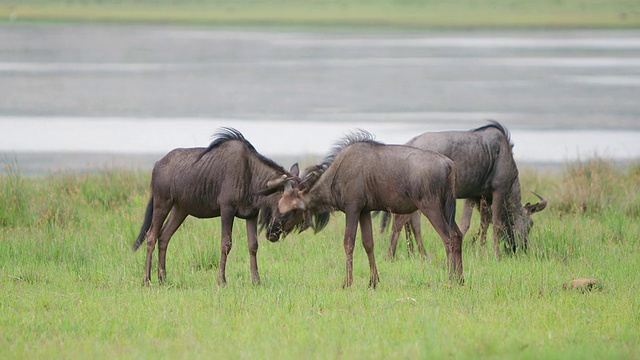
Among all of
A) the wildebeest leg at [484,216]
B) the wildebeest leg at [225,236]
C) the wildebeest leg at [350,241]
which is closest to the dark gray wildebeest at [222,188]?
the wildebeest leg at [225,236]

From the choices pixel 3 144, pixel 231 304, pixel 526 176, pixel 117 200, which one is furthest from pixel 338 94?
pixel 231 304

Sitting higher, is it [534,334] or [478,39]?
[478,39]

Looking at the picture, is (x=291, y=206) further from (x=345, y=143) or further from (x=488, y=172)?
(x=488, y=172)

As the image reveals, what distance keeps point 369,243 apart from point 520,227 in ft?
8.34

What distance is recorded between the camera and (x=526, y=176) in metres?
16.7

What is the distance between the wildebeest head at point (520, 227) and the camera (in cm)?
1155

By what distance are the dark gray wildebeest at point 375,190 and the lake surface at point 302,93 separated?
8.53 meters

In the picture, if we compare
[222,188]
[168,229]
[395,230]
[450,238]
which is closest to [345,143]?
[222,188]

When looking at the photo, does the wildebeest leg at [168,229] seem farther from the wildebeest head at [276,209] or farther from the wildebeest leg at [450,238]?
the wildebeest leg at [450,238]

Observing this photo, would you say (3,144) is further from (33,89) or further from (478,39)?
(478,39)

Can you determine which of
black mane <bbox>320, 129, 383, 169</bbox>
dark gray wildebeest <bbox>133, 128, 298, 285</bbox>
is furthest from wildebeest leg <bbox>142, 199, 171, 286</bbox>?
black mane <bbox>320, 129, 383, 169</bbox>

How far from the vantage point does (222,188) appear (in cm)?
976

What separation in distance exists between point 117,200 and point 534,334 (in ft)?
26.9

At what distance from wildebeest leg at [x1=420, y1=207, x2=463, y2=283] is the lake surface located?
8453 millimetres
